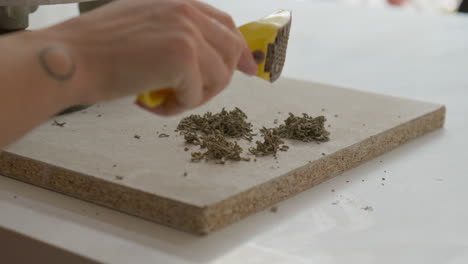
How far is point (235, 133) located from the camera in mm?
963

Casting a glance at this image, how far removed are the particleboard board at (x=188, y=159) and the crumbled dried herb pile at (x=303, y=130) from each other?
2cm

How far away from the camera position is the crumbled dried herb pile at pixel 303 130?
96cm

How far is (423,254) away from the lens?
2.34ft

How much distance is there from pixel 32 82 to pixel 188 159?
0.32 metres

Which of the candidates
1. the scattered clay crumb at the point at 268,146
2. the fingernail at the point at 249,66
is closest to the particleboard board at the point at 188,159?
the scattered clay crumb at the point at 268,146

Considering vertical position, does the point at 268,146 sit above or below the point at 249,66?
below

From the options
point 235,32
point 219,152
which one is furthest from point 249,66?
point 219,152

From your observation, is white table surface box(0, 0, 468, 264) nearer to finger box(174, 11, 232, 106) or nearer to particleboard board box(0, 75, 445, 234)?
particleboard board box(0, 75, 445, 234)

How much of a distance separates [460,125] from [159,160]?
601 mm

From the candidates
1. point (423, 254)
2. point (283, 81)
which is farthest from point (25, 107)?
point (283, 81)

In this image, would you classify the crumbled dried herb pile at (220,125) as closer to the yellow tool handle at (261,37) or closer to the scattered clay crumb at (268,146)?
the scattered clay crumb at (268,146)

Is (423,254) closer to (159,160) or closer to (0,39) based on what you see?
(159,160)

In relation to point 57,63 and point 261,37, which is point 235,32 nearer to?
point 261,37

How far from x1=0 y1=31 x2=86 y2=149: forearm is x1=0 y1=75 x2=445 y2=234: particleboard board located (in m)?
0.20
